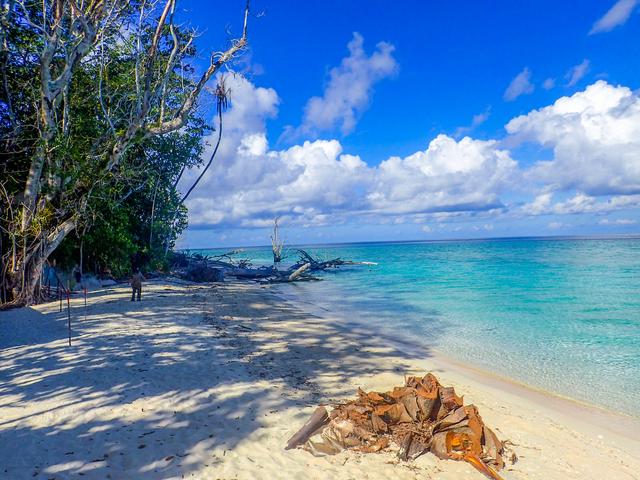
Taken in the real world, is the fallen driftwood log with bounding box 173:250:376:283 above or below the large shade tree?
below

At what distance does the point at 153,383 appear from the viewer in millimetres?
7160

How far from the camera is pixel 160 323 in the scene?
12.5 metres

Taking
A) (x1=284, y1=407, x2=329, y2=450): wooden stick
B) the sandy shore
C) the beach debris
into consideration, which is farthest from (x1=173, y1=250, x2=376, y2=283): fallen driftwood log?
the beach debris

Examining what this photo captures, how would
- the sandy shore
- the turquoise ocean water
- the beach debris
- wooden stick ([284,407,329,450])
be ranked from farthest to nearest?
1. the turquoise ocean water
2. wooden stick ([284,407,329,450])
3. the beach debris
4. the sandy shore

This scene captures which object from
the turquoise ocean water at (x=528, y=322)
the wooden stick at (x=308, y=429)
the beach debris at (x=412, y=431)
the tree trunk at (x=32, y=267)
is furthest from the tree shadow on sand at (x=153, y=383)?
the turquoise ocean water at (x=528, y=322)

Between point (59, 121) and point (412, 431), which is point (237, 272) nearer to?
point (59, 121)

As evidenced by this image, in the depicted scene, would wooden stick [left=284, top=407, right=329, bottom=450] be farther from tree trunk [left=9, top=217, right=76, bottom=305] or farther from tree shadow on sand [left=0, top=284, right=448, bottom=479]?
tree trunk [left=9, top=217, right=76, bottom=305]

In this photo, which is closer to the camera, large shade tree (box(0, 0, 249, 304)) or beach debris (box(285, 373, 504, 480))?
beach debris (box(285, 373, 504, 480))

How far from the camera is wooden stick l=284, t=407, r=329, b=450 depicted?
5.27m

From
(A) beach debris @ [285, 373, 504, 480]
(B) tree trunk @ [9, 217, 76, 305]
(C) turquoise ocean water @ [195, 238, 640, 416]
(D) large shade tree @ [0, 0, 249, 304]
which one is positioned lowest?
(C) turquoise ocean water @ [195, 238, 640, 416]

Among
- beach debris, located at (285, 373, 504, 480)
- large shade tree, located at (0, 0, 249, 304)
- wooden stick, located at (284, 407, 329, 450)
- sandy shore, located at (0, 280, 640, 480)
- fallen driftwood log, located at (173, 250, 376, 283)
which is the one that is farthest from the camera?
fallen driftwood log, located at (173, 250, 376, 283)

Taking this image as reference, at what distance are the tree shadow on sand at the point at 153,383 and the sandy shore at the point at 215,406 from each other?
0.03 metres

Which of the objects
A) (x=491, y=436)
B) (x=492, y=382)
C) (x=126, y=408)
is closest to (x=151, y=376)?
(x=126, y=408)

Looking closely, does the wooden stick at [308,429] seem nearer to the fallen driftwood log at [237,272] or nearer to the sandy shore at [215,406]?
the sandy shore at [215,406]
